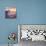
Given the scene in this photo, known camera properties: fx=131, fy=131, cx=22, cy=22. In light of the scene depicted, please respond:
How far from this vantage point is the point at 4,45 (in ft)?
13.7

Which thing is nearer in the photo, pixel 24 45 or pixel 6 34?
pixel 24 45

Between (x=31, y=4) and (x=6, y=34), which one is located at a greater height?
(x=31, y=4)

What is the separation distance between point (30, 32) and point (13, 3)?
112cm

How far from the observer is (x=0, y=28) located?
4.34 meters

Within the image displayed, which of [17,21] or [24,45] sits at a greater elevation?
[17,21]

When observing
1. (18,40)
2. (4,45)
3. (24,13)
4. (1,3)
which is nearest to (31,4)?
(24,13)

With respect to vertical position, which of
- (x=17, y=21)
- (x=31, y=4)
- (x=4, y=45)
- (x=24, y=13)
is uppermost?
(x=31, y=4)

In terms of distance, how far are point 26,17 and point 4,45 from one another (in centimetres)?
116

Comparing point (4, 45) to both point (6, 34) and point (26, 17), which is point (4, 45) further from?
point (26, 17)

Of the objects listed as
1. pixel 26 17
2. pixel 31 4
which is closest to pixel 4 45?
pixel 26 17

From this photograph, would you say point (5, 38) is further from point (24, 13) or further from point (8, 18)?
point (24, 13)

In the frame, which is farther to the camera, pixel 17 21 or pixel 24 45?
pixel 17 21

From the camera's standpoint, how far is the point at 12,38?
4.21m

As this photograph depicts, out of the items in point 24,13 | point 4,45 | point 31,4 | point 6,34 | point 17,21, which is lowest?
point 4,45
